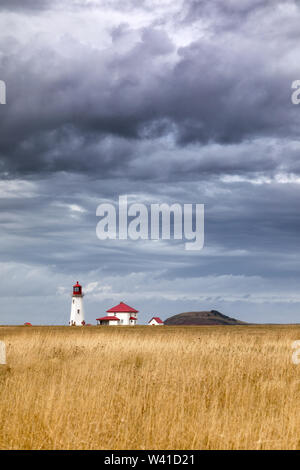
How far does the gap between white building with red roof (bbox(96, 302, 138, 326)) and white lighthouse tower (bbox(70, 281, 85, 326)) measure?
1750cm

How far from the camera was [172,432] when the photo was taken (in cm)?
820

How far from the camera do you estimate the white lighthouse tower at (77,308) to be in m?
87.8

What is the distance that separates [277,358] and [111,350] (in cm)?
737

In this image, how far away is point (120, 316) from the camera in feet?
349

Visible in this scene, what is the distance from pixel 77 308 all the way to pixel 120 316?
62.8 ft

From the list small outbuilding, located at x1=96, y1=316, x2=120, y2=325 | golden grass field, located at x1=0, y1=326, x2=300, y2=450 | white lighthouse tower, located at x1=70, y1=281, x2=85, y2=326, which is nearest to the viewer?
golden grass field, located at x1=0, y1=326, x2=300, y2=450

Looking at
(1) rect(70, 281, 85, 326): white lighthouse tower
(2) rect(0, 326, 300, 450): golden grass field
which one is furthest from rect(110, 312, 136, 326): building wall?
(2) rect(0, 326, 300, 450): golden grass field

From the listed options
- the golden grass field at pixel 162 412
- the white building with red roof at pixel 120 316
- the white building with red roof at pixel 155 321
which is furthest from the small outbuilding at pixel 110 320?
the golden grass field at pixel 162 412

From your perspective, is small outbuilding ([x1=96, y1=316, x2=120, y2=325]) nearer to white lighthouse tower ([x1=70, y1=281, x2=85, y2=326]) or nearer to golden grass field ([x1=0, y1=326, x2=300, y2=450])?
white lighthouse tower ([x1=70, y1=281, x2=85, y2=326])

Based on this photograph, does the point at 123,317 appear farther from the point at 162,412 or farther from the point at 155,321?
the point at 162,412

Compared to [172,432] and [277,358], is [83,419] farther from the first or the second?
[277,358]

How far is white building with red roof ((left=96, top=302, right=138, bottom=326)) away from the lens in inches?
4161

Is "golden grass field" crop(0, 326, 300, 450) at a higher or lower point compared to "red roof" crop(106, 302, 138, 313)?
lower
